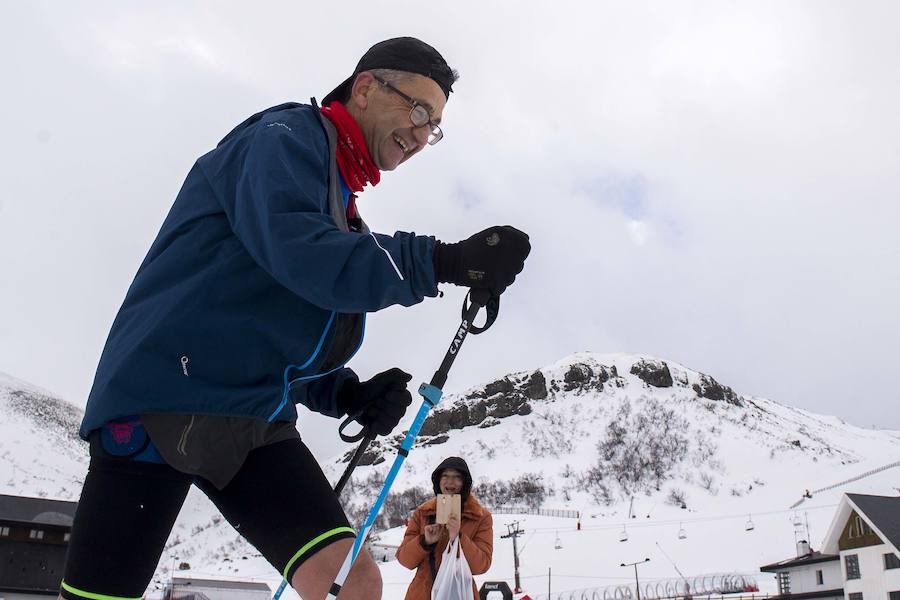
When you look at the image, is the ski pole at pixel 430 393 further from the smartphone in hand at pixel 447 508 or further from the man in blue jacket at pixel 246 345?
the smartphone in hand at pixel 447 508

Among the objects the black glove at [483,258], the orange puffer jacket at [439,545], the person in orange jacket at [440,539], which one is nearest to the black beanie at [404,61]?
the black glove at [483,258]

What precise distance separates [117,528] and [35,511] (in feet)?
72.9

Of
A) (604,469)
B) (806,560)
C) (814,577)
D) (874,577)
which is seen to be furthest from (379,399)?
(604,469)

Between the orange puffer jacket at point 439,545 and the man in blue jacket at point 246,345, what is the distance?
2.85m

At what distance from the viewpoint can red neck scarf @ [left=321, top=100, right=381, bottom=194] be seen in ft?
6.27

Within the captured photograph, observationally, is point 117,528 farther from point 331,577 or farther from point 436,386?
point 436,386

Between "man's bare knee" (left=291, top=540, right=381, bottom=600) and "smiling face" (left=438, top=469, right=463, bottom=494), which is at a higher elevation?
"smiling face" (left=438, top=469, right=463, bottom=494)

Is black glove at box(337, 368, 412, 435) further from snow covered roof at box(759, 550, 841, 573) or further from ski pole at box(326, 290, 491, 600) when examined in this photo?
snow covered roof at box(759, 550, 841, 573)

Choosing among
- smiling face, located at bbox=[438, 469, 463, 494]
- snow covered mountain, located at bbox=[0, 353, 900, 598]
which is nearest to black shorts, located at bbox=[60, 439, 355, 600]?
smiling face, located at bbox=[438, 469, 463, 494]

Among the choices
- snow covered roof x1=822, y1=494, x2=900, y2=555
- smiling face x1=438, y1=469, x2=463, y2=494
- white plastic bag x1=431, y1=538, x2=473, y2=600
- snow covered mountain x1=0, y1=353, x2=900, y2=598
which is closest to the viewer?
white plastic bag x1=431, y1=538, x2=473, y2=600

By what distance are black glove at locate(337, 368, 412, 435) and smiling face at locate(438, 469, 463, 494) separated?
2.85 metres

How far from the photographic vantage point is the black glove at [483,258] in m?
1.58

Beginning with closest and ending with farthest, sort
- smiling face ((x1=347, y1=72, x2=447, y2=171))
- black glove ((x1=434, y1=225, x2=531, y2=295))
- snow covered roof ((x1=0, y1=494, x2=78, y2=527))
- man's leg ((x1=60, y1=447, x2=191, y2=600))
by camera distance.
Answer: man's leg ((x1=60, y1=447, x2=191, y2=600)) → black glove ((x1=434, y1=225, x2=531, y2=295)) → smiling face ((x1=347, y1=72, x2=447, y2=171)) → snow covered roof ((x1=0, y1=494, x2=78, y2=527))

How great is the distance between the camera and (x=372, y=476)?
213 feet
